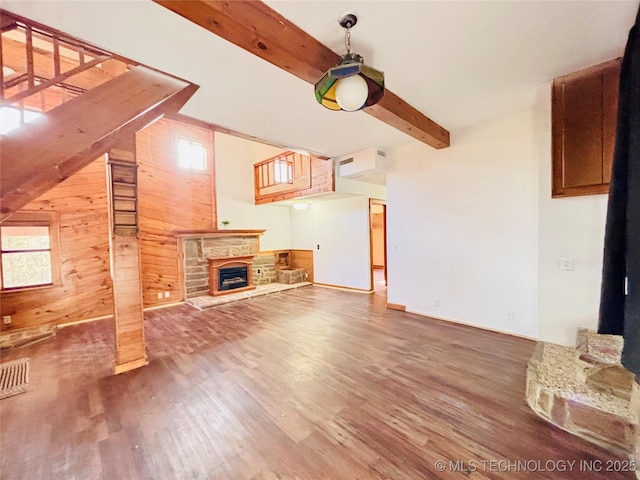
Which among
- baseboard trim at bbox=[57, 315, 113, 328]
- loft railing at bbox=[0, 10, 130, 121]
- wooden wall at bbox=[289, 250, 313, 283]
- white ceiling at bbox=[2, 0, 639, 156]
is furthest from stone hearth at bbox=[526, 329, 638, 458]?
baseboard trim at bbox=[57, 315, 113, 328]

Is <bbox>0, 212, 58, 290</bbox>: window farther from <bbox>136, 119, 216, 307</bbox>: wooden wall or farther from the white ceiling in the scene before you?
the white ceiling

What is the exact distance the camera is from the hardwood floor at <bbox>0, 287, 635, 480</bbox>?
1.53 m

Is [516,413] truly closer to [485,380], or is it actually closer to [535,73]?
[485,380]

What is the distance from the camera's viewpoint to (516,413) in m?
1.91

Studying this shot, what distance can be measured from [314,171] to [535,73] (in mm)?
3719

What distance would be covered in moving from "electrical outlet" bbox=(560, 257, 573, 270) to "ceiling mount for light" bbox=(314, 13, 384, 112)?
2487 millimetres

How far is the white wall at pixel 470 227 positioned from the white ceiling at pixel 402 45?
0.67m

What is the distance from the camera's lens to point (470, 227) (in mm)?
3613

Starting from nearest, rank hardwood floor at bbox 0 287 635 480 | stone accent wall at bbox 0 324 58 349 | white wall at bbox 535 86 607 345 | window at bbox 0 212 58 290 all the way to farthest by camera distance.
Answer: hardwood floor at bbox 0 287 635 480
white wall at bbox 535 86 607 345
stone accent wall at bbox 0 324 58 349
window at bbox 0 212 58 290

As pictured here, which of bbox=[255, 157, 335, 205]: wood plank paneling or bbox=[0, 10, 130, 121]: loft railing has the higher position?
bbox=[0, 10, 130, 121]: loft railing

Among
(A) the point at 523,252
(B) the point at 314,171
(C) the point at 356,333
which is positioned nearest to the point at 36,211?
(B) the point at 314,171

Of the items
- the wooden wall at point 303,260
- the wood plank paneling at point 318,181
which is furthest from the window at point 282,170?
the wooden wall at point 303,260

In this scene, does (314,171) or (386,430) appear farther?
(314,171)

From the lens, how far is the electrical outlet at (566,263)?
252 cm
